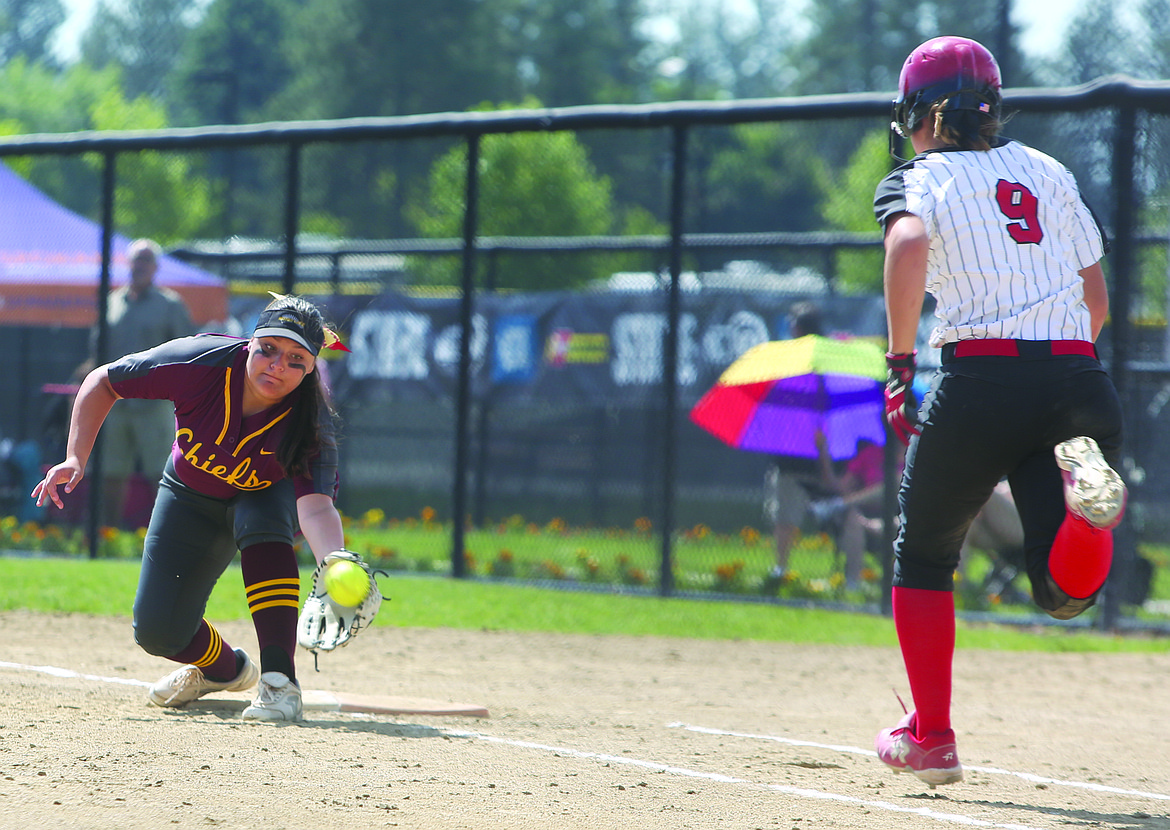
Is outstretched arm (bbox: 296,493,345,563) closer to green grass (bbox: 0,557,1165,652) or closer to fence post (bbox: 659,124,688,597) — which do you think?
green grass (bbox: 0,557,1165,652)

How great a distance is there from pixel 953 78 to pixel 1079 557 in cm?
133

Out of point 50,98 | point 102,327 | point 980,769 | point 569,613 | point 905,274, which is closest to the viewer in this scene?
point 905,274

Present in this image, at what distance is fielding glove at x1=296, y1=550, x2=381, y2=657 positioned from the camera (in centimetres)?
410

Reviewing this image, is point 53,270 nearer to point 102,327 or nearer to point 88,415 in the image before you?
point 102,327

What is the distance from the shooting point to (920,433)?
3602 mm

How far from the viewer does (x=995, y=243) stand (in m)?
3.55

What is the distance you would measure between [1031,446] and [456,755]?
1897 mm

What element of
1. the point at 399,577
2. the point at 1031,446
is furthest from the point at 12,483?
the point at 1031,446

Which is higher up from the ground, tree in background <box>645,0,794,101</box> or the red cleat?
tree in background <box>645,0,794,101</box>

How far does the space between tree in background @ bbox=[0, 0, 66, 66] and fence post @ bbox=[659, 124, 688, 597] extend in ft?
250

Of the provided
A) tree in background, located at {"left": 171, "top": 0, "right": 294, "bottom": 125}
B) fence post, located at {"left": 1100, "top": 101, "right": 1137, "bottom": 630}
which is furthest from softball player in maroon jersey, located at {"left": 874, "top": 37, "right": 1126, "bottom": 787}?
tree in background, located at {"left": 171, "top": 0, "right": 294, "bottom": 125}

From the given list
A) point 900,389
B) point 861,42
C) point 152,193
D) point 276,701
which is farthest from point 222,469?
point 861,42

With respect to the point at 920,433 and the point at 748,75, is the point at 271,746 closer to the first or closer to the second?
the point at 920,433

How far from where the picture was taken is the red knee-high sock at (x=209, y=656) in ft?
15.4
